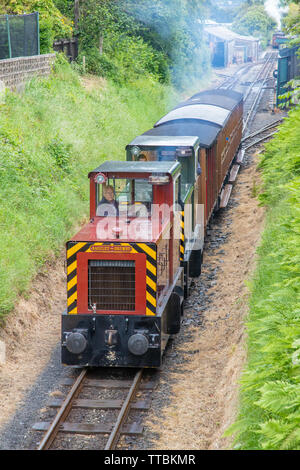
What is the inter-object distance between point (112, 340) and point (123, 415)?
1.34 meters

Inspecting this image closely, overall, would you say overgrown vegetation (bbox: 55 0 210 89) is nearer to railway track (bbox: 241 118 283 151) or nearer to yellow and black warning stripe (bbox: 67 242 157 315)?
railway track (bbox: 241 118 283 151)

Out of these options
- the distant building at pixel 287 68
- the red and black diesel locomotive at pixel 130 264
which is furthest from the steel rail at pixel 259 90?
the red and black diesel locomotive at pixel 130 264

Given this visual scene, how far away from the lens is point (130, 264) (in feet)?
31.9

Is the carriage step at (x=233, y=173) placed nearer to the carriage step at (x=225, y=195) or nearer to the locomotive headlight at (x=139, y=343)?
the carriage step at (x=225, y=195)

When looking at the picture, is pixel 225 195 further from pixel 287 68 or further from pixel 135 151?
pixel 287 68

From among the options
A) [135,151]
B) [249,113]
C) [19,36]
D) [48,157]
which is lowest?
[249,113]

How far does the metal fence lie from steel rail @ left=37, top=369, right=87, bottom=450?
1462cm

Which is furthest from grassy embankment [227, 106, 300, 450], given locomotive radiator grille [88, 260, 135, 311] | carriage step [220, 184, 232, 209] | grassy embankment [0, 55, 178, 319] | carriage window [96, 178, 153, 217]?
carriage step [220, 184, 232, 209]

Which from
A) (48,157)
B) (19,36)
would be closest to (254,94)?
(19,36)

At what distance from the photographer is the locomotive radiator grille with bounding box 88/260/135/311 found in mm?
9734

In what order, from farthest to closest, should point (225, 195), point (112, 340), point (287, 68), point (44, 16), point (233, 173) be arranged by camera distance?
point (287, 68), point (44, 16), point (233, 173), point (225, 195), point (112, 340)

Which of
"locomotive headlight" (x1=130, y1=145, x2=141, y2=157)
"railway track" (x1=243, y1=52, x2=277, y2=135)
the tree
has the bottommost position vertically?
"railway track" (x1=243, y1=52, x2=277, y2=135)
